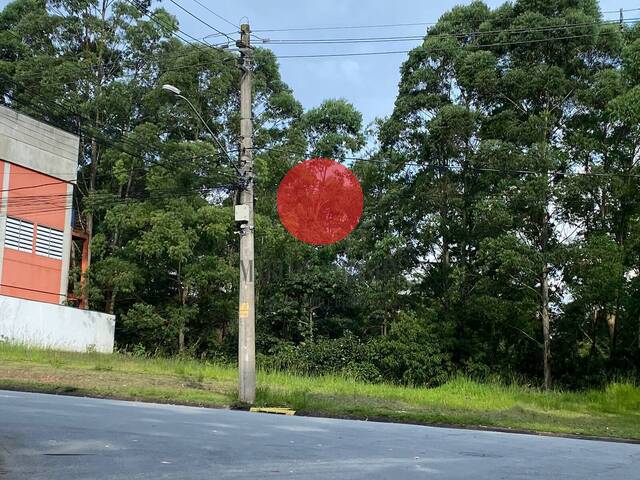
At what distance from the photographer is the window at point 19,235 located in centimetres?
3025

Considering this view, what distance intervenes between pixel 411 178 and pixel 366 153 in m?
4.41

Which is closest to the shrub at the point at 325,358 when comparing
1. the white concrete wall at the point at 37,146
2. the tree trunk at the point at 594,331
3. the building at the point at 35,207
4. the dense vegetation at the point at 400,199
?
the dense vegetation at the point at 400,199

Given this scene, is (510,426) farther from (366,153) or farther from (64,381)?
(366,153)

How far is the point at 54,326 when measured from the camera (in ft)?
101

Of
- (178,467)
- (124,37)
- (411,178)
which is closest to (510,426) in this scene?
(178,467)

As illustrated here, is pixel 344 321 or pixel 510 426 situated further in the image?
pixel 344 321

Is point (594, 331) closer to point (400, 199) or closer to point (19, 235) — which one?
point (400, 199)

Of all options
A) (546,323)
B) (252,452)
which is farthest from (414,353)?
(252,452)

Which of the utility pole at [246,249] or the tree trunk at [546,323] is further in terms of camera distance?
the tree trunk at [546,323]

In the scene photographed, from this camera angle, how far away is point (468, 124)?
3133cm

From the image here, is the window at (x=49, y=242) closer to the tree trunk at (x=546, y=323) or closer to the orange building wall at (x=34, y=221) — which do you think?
the orange building wall at (x=34, y=221)

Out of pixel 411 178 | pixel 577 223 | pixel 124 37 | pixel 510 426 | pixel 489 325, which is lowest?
pixel 510 426

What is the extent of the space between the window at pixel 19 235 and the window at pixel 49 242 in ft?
1.60

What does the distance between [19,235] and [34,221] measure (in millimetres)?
951
